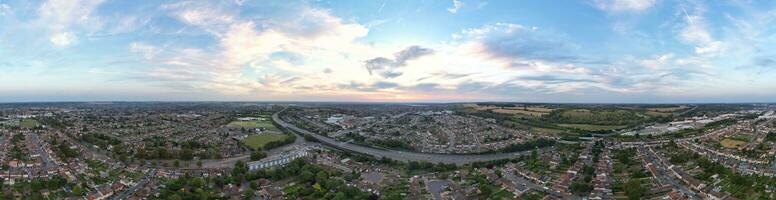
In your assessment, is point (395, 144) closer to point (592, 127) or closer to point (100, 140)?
point (100, 140)

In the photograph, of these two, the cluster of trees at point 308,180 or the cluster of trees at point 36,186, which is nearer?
the cluster of trees at point 308,180

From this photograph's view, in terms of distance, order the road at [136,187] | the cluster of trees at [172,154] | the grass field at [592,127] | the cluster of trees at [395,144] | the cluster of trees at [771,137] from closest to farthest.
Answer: the road at [136,187] < the cluster of trees at [172,154] < the cluster of trees at [771,137] < the cluster of trees at [395,144] < the grass field at [592,127]

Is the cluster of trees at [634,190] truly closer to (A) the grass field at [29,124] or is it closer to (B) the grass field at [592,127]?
(B) the grass field at [592,127]

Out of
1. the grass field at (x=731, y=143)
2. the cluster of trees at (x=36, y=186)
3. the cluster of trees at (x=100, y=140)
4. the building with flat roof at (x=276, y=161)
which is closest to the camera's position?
the cluster of trees at (x=36, y=186)

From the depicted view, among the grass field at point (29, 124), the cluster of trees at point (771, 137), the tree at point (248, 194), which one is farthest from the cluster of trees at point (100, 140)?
the cluster of trees at point (771, 137)

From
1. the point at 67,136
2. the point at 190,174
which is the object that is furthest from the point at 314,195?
the point at 67,136

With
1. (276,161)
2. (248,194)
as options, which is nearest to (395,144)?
(276,161)

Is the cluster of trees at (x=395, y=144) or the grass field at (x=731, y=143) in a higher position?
the grass field at (x=731, y=143)

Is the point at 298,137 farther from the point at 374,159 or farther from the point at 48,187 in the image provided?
the point at 48,187

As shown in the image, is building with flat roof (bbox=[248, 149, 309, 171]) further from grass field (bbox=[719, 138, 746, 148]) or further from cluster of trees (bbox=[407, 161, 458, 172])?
grass field (bbox=[719, 138, 746, 148])
